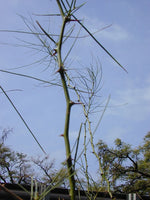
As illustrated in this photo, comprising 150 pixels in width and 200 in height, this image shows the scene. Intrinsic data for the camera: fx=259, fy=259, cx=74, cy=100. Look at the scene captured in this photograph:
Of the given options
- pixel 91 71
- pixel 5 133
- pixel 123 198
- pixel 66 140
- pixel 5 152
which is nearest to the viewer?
pixel 66 140

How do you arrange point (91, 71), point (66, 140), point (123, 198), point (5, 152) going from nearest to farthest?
point (66, 140) → point (91, 71) → point (123, 198) → point (5, 152)

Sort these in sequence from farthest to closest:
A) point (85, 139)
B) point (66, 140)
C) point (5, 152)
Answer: point (5, 152) < point (85, 139) < point (66, 140)

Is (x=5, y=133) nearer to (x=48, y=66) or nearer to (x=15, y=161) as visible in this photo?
(x=15, y=161)

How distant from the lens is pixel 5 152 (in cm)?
1355

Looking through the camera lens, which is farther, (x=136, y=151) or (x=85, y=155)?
(x=136, y=151)

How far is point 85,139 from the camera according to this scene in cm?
38

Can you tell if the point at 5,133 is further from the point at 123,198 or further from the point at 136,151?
the point at 123,198

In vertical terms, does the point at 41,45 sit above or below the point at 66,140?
above

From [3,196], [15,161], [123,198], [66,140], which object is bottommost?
[66,140]

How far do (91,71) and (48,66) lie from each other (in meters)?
0.15

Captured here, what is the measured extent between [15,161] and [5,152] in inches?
30.6

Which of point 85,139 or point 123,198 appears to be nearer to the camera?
point 85,139

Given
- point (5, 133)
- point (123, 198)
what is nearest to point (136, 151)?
point (5, 133)

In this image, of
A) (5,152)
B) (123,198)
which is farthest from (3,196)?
(5,152)
